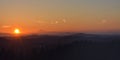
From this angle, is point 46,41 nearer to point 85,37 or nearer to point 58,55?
point 58,55

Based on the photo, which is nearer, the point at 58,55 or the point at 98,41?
the point at 58,55

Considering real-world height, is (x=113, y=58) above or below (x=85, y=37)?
below

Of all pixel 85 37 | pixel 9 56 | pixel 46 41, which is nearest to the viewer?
pixel 9 56

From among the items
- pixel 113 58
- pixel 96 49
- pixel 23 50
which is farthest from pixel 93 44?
pixel 23 50

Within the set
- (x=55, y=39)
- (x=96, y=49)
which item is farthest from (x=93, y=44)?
(x=55, y=39)

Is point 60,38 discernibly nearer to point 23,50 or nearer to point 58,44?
point 58,44

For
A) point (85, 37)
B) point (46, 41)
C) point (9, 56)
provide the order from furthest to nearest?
point (85, 37)
point (46, 41)
point (9, 56)
